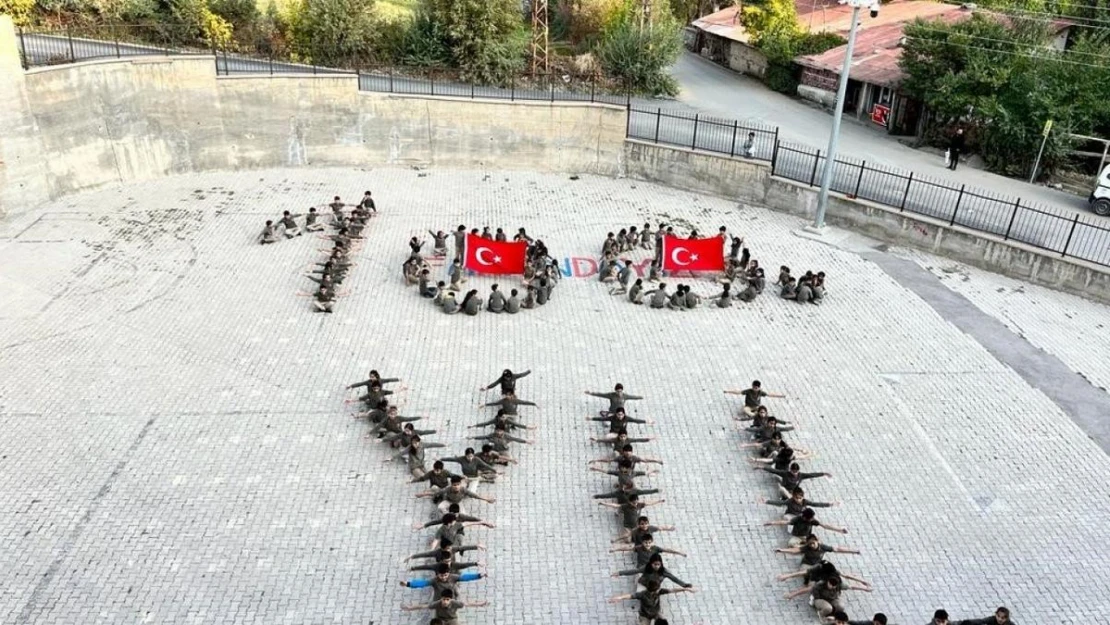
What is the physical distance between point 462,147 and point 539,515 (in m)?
17.4

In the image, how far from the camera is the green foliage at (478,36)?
29.9 m

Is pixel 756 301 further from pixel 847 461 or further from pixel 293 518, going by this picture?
pixel 293 518

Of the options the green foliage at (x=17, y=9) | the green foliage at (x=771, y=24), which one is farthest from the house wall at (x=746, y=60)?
the green foliage at (x=17, y=9)

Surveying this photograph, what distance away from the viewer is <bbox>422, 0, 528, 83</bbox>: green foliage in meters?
29.9

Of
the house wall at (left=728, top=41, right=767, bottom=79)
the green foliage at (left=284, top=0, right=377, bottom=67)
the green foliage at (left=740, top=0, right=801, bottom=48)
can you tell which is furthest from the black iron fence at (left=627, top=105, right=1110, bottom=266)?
the house wall at (left=728, top=41, right=767, bottom=79)

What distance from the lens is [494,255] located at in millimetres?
20062

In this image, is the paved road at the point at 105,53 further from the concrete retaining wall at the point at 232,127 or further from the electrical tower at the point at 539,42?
the electrical tower at the point at 539,42

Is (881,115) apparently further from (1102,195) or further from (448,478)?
(448,478)

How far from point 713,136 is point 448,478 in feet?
60.1

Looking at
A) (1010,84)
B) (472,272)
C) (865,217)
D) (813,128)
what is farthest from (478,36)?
(1010,84)

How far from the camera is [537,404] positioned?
15.5 meters

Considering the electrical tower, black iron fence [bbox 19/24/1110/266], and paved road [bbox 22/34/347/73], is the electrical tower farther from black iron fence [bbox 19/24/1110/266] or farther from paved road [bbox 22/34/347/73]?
paved road [bbox 22/34/347/73]

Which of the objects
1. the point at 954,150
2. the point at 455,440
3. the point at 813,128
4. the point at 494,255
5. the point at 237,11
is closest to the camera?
the point at 455,440

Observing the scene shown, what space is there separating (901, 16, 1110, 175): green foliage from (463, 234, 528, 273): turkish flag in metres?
17.4
